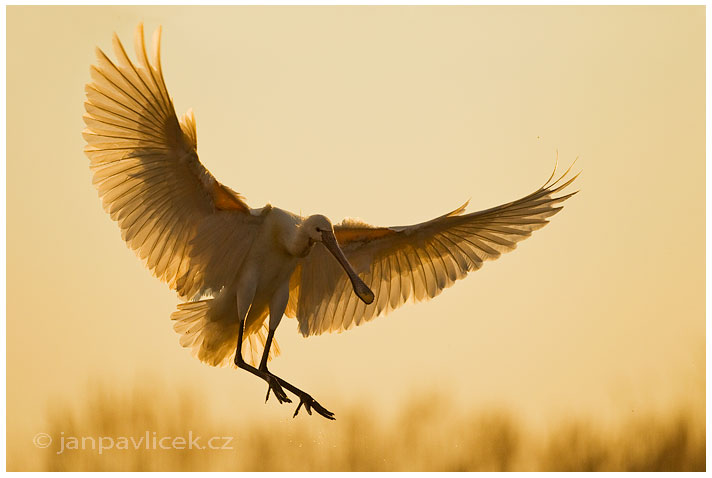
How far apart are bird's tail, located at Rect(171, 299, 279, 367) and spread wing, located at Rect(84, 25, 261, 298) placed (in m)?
0.13

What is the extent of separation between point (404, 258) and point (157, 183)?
6.58 feet

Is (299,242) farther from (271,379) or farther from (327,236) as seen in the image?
(271,379)

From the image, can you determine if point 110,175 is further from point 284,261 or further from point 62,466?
point 62,466

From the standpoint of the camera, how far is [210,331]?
8812mm

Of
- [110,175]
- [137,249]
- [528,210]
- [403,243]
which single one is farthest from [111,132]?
[528,210]

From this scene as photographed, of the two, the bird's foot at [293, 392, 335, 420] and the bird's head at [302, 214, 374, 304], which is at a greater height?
the bird's head at [302, 214, 374, 304]

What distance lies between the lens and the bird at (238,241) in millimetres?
7930

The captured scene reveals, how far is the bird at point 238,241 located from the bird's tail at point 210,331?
10 millimetres

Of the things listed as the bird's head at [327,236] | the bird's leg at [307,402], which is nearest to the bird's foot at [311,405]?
the bird's leg at [307,402]

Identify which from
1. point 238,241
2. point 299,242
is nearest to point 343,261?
point 299,242

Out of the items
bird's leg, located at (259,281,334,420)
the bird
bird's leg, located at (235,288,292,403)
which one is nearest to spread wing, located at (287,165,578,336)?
the bird

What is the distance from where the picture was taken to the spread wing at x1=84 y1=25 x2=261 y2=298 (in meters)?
7.83

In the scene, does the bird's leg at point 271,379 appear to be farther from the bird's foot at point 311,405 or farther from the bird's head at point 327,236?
the bird's head at point 327,236

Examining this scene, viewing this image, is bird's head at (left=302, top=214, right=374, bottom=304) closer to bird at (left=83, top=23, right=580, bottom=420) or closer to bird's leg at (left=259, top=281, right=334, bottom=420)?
bird at (left=83, top=23, right=580, bottom=420)
